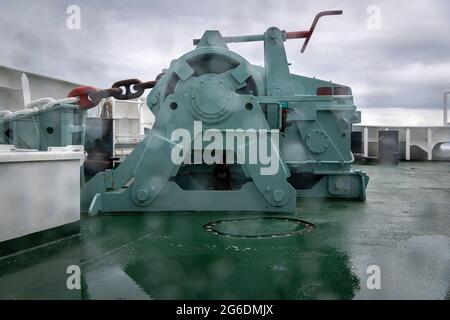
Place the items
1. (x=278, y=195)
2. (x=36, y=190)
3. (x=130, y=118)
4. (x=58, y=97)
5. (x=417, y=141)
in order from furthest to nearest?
1. (x=417, y=141)
2. (x=130, y=118)
3. (x=58, y=97)
4. (x=278, y=195)
5. (x=36, y=190)

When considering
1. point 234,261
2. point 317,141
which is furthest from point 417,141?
point 234,261

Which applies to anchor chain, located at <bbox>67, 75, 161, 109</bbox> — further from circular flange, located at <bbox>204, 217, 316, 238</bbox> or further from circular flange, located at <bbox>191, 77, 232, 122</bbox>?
circular flange, located at <bbox>204, 217, 316, 238</bbox>

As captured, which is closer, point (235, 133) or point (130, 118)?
point (235, 133)

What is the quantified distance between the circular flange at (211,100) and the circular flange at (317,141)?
1.30 m

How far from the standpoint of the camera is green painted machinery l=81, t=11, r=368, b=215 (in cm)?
376

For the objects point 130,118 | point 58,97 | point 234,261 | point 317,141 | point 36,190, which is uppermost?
point 58,97

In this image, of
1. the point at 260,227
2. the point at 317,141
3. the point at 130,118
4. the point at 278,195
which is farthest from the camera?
the point at 130,118

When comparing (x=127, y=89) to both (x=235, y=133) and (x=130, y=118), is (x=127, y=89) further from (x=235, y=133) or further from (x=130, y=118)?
(x=130, y=118)

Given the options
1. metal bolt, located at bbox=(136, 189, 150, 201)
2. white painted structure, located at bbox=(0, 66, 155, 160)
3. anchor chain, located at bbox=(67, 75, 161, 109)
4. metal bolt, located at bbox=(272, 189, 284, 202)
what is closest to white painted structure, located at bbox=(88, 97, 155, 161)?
white painted structure, located at bbox=(0, 66, 155, 160)

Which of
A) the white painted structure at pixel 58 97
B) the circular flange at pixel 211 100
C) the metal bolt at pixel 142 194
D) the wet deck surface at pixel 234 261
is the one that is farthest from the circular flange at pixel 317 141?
the white painted structure at pixel 58 97

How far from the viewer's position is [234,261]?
2.36 metres

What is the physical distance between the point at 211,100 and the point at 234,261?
1787mm
